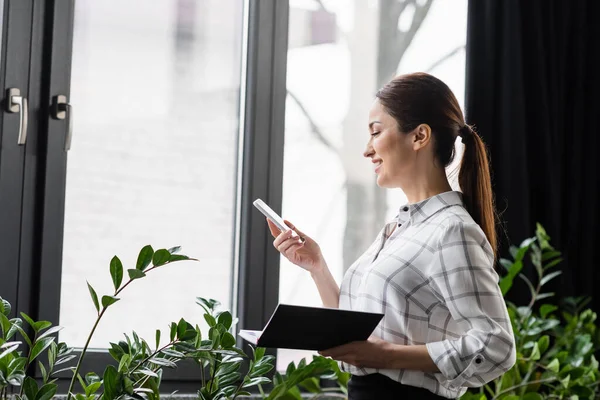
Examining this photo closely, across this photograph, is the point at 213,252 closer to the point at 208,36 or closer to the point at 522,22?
the point at 208,36

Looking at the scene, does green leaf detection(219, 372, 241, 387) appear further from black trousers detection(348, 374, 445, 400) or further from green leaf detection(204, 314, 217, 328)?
black trousers detection(348, 374, 445, 400)

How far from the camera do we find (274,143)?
264cm

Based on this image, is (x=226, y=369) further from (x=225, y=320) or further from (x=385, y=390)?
(x=385, y=390)

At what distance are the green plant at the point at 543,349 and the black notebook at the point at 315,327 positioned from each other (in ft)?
3.32

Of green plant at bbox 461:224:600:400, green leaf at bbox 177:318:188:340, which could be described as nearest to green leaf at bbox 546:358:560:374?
green plant at bbox 461:224:600:400

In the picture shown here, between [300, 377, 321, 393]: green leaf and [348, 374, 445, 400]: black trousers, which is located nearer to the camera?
[348, 374, 445, 400]: black trousers

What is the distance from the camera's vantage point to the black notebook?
55.0 inches

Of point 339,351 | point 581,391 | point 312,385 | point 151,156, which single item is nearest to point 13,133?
point 151,156

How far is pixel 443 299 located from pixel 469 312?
3.1 inches

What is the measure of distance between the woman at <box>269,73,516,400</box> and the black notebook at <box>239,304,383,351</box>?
4 cm

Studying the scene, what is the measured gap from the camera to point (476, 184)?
1.72 meters

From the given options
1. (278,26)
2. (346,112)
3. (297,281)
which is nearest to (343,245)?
(297,281)

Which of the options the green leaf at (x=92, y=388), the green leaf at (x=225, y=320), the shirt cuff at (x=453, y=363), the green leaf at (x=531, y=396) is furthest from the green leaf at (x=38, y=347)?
the green leaf at (x=531, y=396)

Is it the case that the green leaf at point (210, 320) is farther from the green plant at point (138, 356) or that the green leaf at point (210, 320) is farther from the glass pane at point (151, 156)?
the glass pane at point (151, 156)
